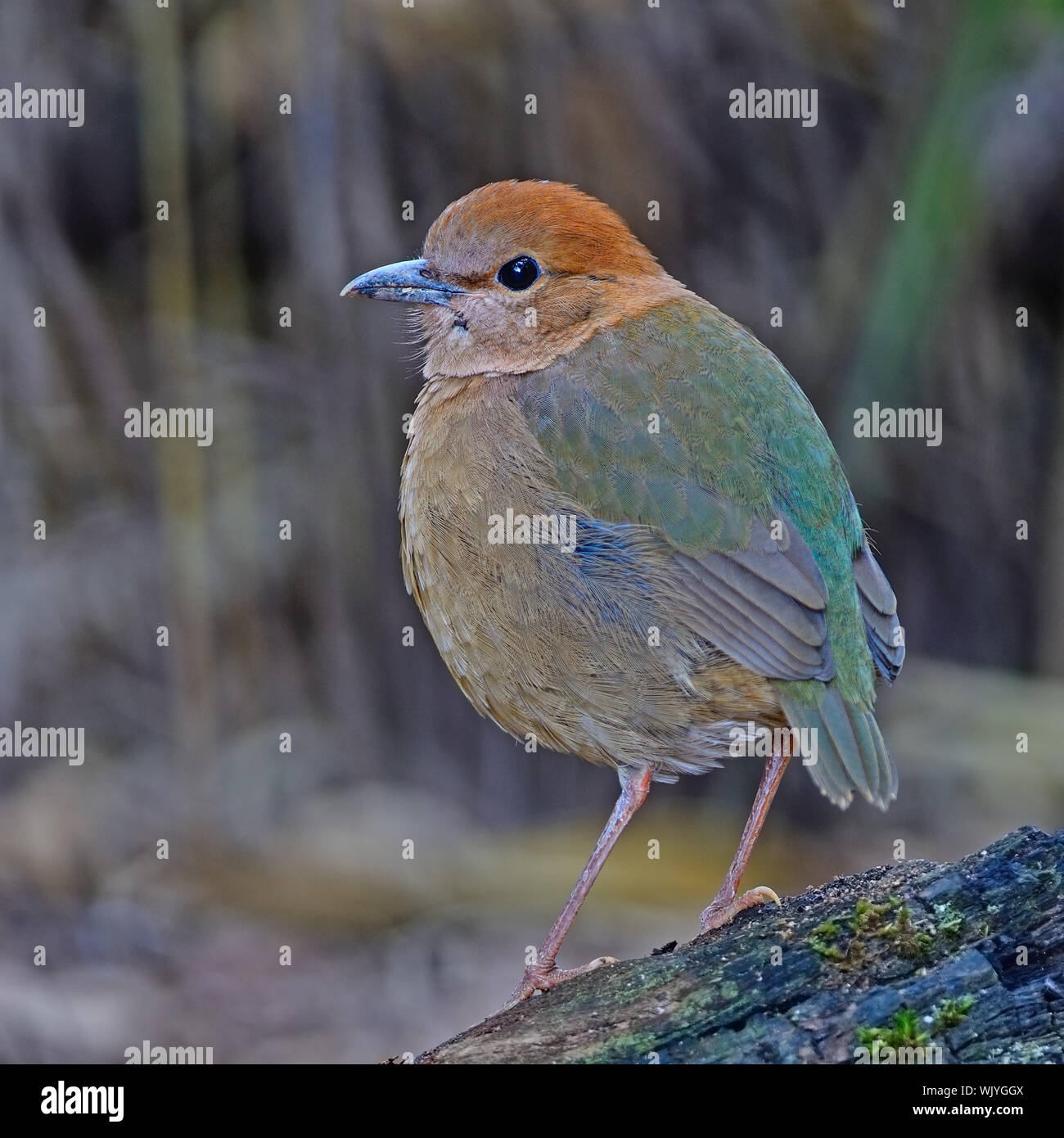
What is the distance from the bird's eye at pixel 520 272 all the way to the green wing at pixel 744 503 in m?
0.36

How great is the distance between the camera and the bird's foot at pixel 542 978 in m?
4.21

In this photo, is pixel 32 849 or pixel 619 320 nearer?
pixel 619 320

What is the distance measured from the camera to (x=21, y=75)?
266 inches

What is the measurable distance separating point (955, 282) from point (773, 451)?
118 inches

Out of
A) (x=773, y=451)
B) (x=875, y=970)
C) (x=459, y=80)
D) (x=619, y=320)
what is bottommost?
(x=875, y=970)

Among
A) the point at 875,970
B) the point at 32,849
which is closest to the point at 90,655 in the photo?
the point at 32,849

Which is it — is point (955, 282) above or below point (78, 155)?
below

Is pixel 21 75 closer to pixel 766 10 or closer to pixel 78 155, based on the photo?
pixel 78 155

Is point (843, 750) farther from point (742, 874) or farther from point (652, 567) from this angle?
point (652, 567)

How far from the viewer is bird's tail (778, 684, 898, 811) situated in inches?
156

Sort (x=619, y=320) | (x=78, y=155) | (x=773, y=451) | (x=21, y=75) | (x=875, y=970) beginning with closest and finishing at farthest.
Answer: (x=875, y=970), (x=773, y=451), (x=619, y=320), (x=21, y=75), (x=78, y=155)
